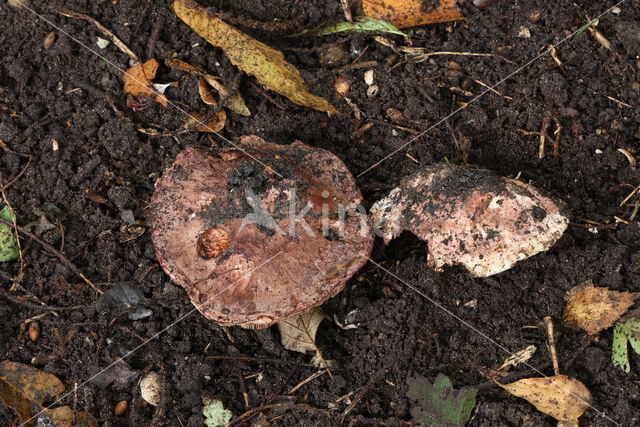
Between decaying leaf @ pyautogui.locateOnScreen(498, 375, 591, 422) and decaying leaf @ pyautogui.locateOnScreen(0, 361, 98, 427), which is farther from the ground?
decaying leaf @ pyautogui.locateOnScreen(498, 375, 591, 422)

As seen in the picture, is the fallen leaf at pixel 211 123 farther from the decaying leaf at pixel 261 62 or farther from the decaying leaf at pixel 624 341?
the decaying leaf at pixel 624 341

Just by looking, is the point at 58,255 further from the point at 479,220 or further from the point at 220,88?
the point at 479,220

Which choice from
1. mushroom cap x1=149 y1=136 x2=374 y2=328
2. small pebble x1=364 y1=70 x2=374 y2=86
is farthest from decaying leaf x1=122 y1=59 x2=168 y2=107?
small pebble x1=364 y1=70 x2=374 y2=86

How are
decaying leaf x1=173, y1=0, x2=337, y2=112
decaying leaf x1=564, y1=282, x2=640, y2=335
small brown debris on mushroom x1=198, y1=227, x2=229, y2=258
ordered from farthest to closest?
decaying leaf x1=173, y1=0, x2=337, y2=112, decaying leaf x1=564, y1=282, x2=640, y2=335, small brown debris on mushroom x1=198, y1=227, x2=229, y2=258

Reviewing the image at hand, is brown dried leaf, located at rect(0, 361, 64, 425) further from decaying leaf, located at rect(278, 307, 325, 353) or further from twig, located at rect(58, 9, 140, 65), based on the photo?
twig, located at rect(58, 9, 140, 65)

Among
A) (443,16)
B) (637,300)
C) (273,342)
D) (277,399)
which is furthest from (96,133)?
(637,300)

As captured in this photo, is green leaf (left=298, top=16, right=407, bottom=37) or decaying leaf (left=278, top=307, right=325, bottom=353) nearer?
decaying leaf (left=278, top=307, right=325, bottom=353)
